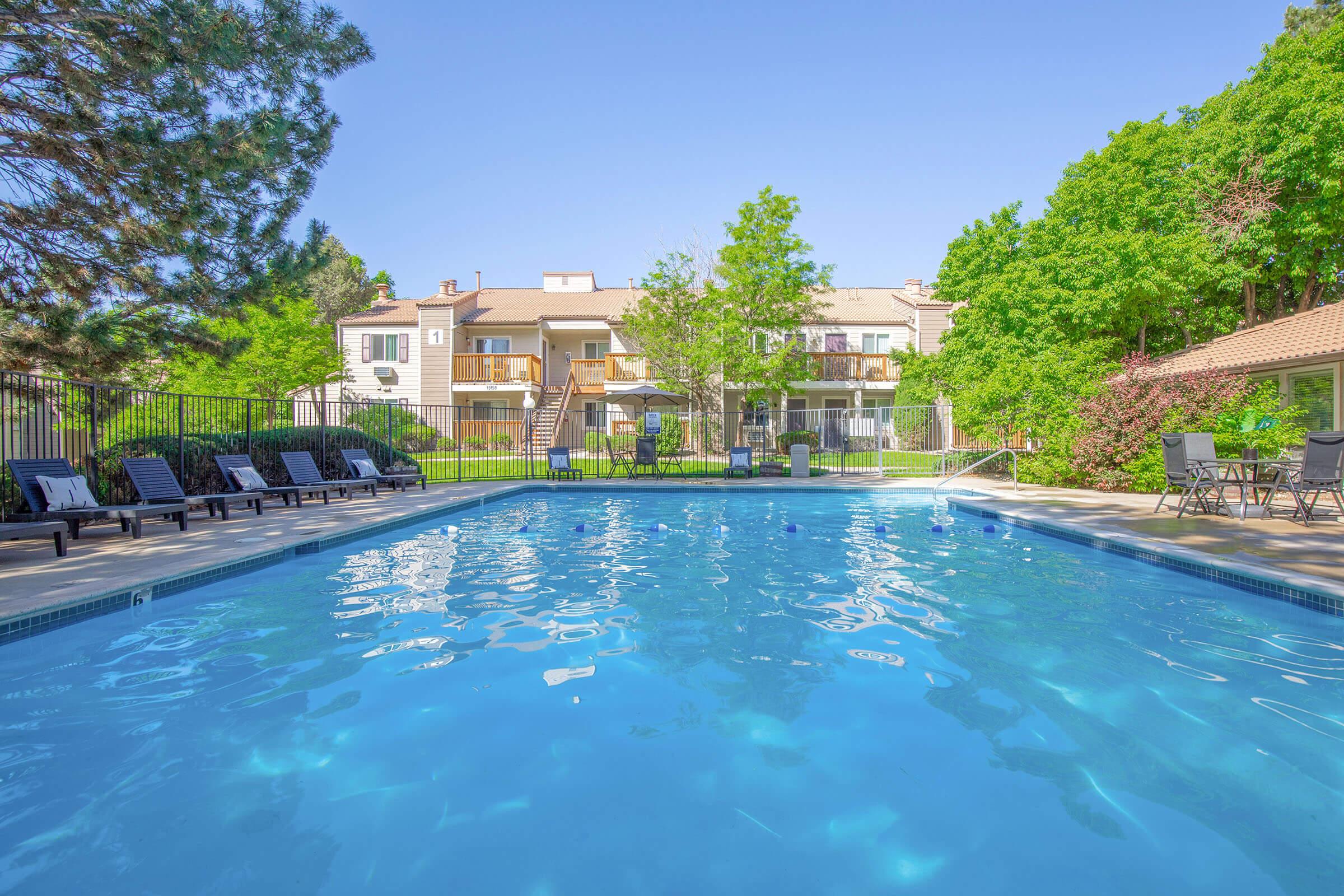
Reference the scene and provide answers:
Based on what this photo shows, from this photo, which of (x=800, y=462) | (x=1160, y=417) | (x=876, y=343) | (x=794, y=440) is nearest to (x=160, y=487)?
(x=800, y=462)

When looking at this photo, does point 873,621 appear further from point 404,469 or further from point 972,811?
point 404,469

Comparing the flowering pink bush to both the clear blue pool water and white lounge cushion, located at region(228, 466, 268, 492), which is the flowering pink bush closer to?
the clear blue pool water

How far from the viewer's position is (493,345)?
2880 centimetres

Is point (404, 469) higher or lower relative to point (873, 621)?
higher

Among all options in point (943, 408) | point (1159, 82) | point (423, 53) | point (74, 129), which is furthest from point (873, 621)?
point (1159, 82)

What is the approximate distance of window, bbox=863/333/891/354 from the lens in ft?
94.2

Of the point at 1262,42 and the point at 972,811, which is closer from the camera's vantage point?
the point at 972,811

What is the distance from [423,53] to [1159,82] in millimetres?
Answer: 19028

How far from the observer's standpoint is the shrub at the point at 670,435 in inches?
872

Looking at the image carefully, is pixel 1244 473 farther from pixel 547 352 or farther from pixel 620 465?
pixel 547 352

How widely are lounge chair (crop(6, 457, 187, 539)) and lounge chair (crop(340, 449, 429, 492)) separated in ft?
15.8

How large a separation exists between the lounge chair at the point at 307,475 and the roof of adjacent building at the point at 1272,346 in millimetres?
16664

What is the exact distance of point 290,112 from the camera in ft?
27.4

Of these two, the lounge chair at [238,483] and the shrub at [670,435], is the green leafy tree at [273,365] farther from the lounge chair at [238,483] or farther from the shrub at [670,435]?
the lounge chair at [238,483]
